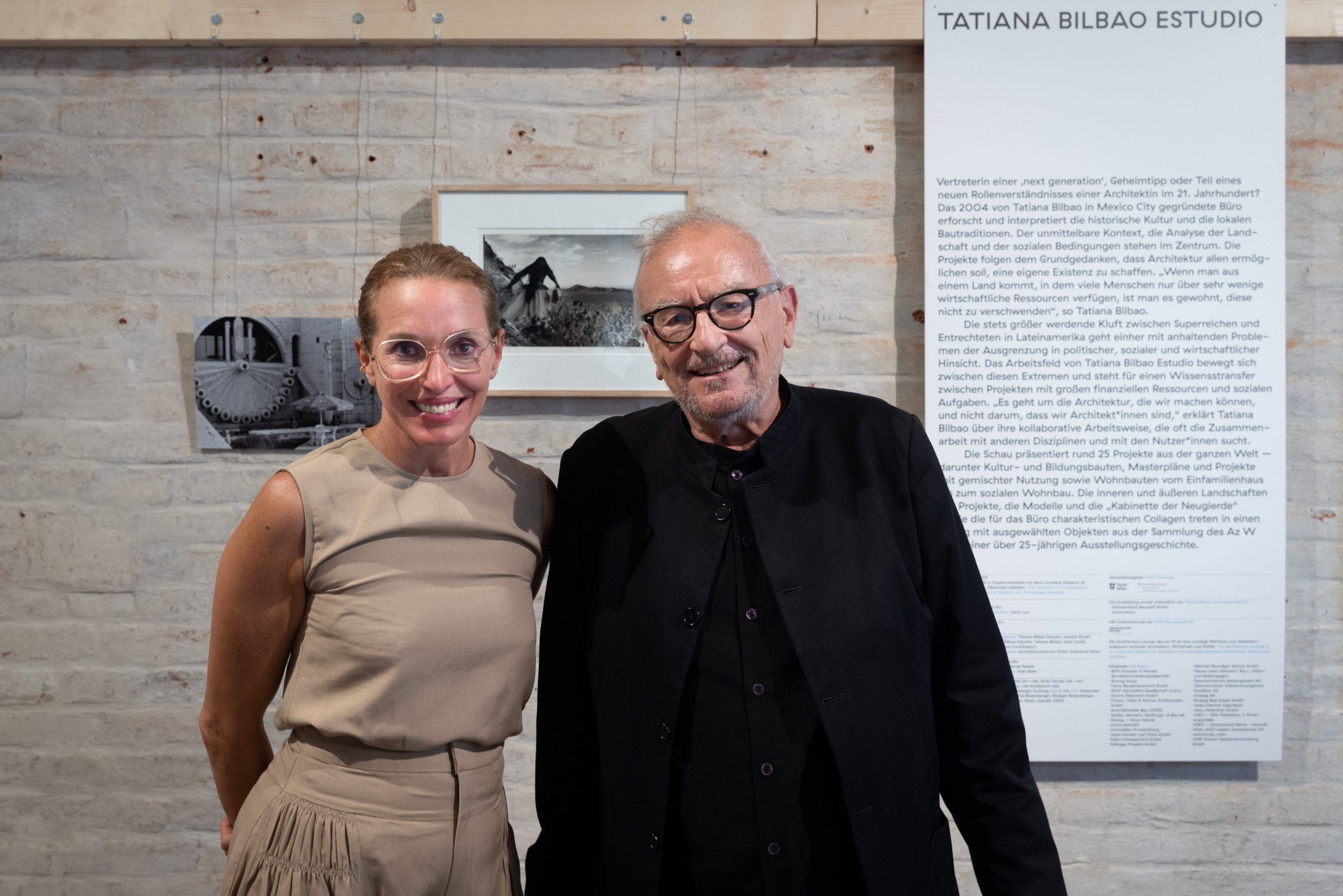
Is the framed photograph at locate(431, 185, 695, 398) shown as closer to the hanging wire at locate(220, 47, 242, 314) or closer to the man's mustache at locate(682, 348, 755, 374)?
the hanging wire at locate(220, 47, 242, 314)

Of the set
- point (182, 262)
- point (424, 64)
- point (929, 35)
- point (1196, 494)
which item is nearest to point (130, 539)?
point (182, 262)

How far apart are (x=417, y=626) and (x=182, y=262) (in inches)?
65.5

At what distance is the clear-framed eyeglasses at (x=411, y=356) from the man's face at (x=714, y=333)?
0.31 metres

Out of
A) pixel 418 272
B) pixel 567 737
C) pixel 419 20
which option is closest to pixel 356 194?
pixel 419 20

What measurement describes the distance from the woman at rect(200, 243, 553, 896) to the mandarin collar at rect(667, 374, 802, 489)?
0.34m

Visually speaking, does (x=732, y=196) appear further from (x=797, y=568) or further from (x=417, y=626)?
(x=417, y=626)

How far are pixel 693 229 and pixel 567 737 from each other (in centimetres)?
89

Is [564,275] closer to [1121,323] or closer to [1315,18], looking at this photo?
[1121,323]

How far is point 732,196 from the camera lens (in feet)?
8.05

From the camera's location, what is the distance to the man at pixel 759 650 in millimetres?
1368

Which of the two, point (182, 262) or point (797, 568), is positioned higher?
point (182, 262)

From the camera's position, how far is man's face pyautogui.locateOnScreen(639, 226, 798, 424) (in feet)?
4.70

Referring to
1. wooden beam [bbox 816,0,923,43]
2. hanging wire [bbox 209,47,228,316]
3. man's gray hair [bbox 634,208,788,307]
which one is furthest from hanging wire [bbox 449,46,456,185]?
man's gray hair [bbox 634,208,788,307]

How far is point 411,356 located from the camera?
4.59ft
